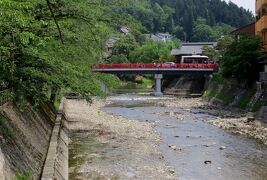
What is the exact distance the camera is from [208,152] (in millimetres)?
19109

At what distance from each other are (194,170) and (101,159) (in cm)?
383

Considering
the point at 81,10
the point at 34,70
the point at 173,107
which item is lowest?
the point at 173,107

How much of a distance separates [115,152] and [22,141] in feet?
22.7

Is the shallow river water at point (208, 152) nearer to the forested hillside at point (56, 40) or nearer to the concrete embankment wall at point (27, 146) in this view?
the concrete embankment wall at point (27, 146)

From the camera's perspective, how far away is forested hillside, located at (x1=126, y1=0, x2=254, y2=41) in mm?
145538

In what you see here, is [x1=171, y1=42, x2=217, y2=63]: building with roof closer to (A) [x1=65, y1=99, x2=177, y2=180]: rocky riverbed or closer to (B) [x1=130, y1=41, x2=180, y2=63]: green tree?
(B) [x1=130, y1=41, x2=180, y2=63]: green tree

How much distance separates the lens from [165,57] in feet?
257

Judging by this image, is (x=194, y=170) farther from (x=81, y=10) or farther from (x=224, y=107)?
(x=224, y=107)

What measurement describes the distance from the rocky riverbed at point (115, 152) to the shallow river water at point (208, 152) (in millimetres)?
664

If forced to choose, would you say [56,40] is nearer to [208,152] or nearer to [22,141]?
[22,141]

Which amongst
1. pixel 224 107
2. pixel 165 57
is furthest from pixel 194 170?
pixel 165 57

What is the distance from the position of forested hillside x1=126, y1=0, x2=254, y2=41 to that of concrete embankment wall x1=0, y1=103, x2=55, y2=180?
126 m

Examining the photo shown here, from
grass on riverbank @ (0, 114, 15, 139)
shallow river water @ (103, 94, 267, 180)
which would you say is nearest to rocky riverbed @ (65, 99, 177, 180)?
shallow river water @ (103, 94, 267, 180)

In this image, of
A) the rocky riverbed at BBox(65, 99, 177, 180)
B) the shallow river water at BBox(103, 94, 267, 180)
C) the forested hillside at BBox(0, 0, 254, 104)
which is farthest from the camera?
the shallow river water at BBox(103, 94, 267, 180)
